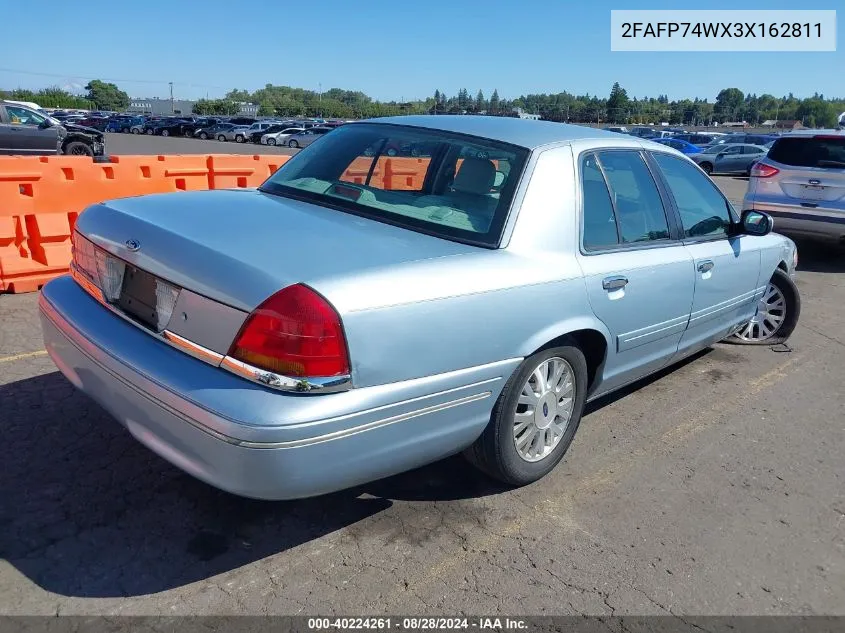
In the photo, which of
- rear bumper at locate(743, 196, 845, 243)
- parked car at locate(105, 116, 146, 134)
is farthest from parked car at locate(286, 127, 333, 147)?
rear bumper at locate(743, 196, 845, 243)

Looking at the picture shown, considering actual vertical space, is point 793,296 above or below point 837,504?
above

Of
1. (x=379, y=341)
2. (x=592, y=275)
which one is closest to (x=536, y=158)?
(x=592, y=275)

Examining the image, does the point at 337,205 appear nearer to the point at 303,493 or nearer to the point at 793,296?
the point at 303,493

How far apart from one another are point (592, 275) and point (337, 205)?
126cm

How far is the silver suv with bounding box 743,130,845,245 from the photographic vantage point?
921 centimetres

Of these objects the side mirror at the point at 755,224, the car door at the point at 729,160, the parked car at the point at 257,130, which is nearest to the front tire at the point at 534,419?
the side mirror at the point at 755,224

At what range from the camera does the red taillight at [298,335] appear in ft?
8.07

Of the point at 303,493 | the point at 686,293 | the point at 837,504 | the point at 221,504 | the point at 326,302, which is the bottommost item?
the point at 837,504

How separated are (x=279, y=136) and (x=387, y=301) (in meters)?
46.3

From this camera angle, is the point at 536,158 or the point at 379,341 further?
the point at 536,158

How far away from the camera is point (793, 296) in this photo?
588 cm

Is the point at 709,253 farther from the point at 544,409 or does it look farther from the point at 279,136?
the point at 279,136

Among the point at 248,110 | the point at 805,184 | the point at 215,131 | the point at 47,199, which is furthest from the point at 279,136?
the point at 248,110

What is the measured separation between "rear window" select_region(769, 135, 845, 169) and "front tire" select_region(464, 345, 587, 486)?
24.7 ft
